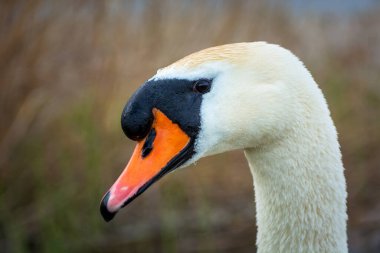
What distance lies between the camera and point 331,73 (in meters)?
6.43

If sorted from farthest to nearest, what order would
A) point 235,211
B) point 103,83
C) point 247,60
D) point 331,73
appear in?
point 331,73
point 235,211
point 103,83
point 247,60

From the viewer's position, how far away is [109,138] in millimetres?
5199

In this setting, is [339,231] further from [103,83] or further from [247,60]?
[103,83]

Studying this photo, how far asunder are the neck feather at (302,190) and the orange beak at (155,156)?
0.31 metres

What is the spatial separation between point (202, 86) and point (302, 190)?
20.7 inches

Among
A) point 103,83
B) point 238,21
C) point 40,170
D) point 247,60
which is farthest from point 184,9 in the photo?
point 247,60

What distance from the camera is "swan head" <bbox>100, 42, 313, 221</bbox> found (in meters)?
2.21

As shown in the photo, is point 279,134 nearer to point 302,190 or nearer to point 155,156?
point 302,190

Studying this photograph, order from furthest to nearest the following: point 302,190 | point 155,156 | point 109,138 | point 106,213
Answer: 1. point 109,138
2. point 302,190
3. point 155,156
4. point 106,213

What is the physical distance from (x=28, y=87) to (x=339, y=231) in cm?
293

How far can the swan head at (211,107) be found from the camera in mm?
2205

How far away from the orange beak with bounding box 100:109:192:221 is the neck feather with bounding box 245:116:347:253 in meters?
0.31

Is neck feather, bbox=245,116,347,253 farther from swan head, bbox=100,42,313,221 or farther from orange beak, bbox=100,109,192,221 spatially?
orange beak, bbox=100,109,192,221

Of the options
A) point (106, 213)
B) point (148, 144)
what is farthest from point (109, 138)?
point (106, 213)
